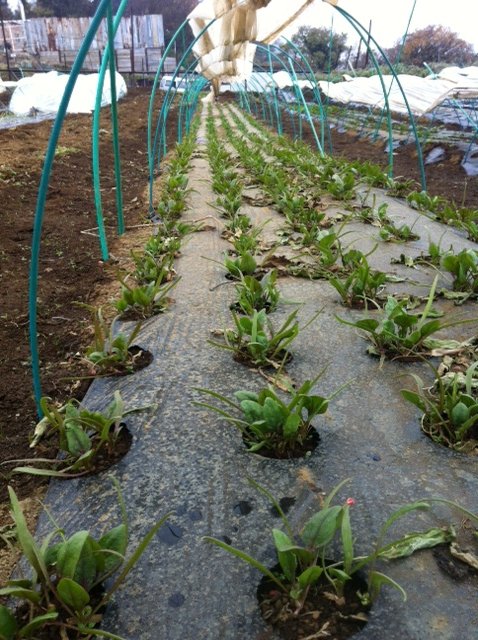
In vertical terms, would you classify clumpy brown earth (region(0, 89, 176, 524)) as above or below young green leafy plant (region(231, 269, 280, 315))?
below

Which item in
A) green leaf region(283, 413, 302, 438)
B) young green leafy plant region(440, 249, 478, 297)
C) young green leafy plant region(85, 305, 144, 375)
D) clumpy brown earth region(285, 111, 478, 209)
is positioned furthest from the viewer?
clumpy brown earth region(285, 111, 478, 209)

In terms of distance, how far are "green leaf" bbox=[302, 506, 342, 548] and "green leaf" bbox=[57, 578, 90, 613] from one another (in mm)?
467

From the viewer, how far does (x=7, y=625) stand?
0.92 metres

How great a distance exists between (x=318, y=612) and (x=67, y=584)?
498mm

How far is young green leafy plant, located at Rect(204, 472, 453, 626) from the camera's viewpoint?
1005 mm

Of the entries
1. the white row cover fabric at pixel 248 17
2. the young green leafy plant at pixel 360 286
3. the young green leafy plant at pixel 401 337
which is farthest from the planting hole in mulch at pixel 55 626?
the white row cover fabric at pixel 248 17

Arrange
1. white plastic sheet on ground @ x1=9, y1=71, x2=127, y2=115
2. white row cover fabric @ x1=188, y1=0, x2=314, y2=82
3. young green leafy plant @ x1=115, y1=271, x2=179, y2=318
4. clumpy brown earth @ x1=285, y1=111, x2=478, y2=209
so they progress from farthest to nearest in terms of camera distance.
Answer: white plastic sheet on ground @ x1=9, y1=71, x2=127, y2=115, clumpy brown earth @ x1=285, y1=111, x2=478, y2=209, white row cover fabric @ x1=188, y1=0, x2=314, y2=82, young green leafy plant @ x1=115, y1=271, x2=179, y2=318

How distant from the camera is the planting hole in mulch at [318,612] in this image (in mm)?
972

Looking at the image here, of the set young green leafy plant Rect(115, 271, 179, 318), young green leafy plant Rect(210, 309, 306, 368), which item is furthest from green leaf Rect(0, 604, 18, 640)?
young green leafy plant Rect(115, 271, 179, 318)

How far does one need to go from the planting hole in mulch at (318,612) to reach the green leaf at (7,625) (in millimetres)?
477

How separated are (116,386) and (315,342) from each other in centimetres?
85

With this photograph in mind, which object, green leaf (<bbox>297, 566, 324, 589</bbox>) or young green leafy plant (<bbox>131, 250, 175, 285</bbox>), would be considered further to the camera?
young green leafy plant (<bbox>131, 250, 175, 285</bbox>)

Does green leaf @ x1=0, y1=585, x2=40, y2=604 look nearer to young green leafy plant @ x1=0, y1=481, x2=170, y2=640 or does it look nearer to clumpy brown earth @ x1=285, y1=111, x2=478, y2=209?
young green leafy plant @ x1=0, y1=481, x2=170, y2=640

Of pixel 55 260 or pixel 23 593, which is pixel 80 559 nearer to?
pixel 23 593
